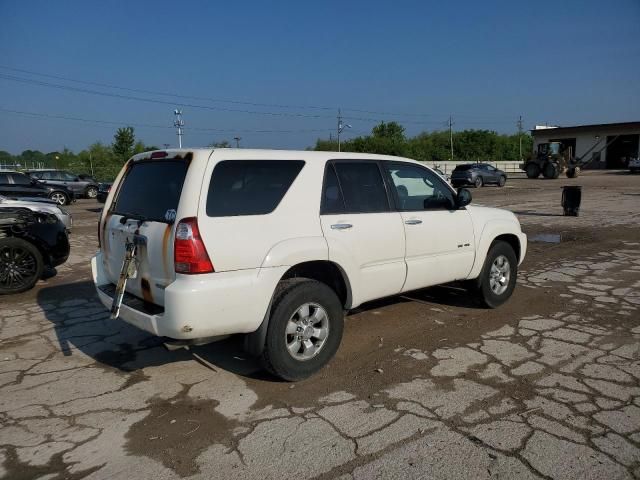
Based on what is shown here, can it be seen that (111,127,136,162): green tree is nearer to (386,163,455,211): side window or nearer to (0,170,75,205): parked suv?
(0,170,75,205): parked suv

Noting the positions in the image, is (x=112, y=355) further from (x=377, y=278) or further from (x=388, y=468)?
(x=388, y=468)

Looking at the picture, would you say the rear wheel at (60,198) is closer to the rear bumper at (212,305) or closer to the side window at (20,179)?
the side window at (20,179)

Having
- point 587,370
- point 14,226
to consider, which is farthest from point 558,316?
point 14,226

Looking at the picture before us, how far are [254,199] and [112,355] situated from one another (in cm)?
211

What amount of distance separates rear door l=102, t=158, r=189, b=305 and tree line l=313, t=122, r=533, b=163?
240 ft

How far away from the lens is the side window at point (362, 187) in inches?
175

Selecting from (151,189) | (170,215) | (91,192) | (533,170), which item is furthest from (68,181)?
(533,170)

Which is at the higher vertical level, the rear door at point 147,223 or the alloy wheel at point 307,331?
the rear door at point 147,223

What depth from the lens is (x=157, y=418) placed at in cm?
351

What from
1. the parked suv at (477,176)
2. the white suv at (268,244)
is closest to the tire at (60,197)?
the white suv at (268,244)

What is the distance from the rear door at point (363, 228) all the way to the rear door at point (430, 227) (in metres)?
0.15

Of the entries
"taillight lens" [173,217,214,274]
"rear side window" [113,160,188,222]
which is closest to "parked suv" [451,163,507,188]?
"rear side window" [113,160,188,222]

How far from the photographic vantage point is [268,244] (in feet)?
12.2

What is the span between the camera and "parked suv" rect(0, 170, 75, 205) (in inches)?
687
